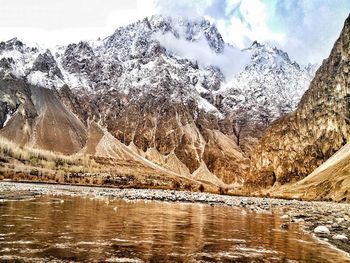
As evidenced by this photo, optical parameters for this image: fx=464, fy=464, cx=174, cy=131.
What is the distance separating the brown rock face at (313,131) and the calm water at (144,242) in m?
117

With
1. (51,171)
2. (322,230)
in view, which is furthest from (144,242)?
(51,171)

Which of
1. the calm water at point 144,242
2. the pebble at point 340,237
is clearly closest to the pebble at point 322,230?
the calm water at point 144,242

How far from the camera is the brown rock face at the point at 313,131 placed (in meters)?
143

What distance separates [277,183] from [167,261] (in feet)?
498

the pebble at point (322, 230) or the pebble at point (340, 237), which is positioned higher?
the pebble at point (322, 230)

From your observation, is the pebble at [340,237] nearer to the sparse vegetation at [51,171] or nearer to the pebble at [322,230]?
the pebble at [322,230]

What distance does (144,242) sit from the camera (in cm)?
2228

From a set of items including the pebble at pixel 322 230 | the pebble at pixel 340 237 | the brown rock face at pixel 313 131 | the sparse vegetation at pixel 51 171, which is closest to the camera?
the pebble at pixel 340 237

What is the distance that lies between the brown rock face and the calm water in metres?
117

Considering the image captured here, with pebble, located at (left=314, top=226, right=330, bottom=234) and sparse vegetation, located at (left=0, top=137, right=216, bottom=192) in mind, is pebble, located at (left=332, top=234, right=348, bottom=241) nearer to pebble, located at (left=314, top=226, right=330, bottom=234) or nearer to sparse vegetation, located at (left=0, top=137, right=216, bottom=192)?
pebble, located at (left=314, top=226, right=330, bottom=234)

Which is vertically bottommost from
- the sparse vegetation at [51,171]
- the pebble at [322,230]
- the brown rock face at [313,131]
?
the pebble at [322,230]

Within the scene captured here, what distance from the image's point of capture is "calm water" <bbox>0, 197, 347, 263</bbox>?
60.4 feet

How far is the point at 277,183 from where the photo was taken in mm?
164625

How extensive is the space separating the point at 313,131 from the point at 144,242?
143m
